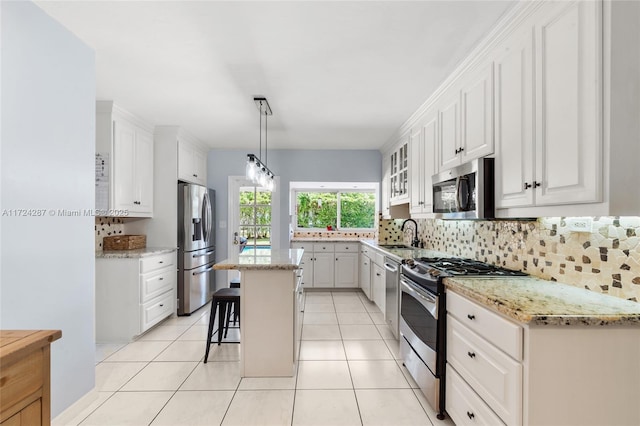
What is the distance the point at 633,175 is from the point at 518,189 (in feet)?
1.69

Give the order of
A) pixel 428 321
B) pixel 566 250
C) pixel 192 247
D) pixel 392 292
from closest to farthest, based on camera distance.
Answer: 1. pixel 566 250
2. pixel 428 321
3. pixel 392 292
4. pixel 192 247

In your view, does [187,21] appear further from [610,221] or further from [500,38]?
[610,221]

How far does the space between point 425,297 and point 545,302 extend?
2.56 feet

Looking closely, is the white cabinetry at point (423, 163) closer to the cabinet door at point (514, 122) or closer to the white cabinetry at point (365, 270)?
the cabinet door at point (514, 122)

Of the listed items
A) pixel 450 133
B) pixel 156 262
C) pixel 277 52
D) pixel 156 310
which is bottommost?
pixel 156 310

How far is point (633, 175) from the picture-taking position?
4.07ft

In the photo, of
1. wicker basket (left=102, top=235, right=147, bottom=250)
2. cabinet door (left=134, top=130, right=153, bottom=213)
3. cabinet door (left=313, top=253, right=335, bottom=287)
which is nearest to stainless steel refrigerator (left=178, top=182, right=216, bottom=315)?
cabinet door (left=134, top=130, right=153, bottom=213)

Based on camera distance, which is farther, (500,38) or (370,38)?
(370,38)

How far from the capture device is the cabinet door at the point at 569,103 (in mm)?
1277

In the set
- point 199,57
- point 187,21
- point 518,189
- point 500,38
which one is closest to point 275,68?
point 199,57

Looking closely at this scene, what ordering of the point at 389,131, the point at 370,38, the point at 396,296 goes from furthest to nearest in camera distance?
the point at 389,131, the point at 396,296, the point at 370,38

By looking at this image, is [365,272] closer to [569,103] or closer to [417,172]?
[417,172]

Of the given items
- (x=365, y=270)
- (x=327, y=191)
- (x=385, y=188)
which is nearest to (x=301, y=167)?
(x=327, y=191)

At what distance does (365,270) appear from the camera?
478cm
